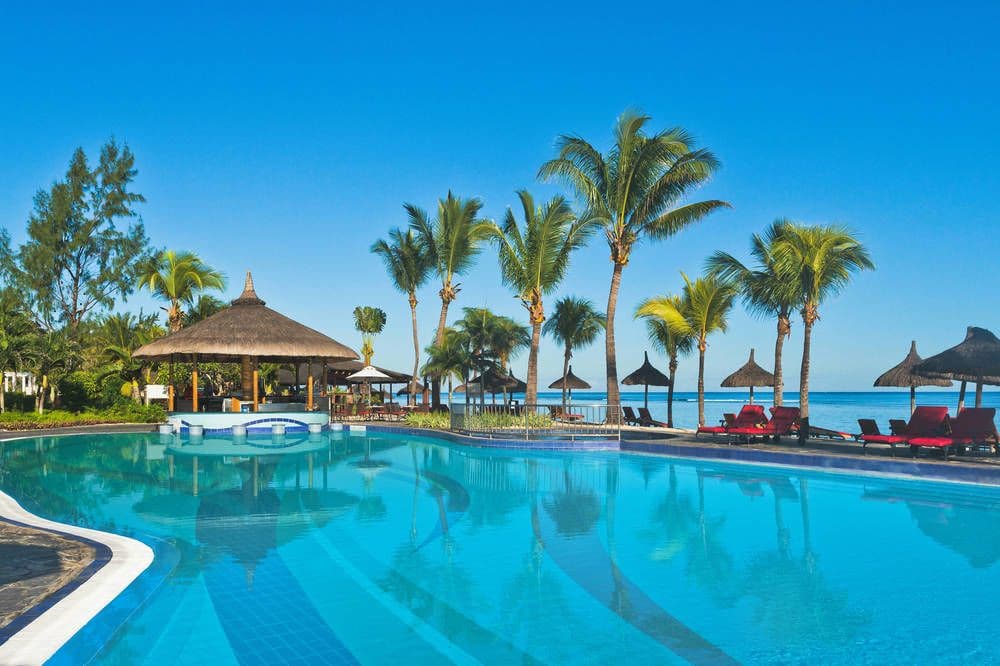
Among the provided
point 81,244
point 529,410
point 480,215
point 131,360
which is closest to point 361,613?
point 529,410

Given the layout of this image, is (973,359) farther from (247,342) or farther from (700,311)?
(247,342)

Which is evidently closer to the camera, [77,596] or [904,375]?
[77,596]

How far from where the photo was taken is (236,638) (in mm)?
4500

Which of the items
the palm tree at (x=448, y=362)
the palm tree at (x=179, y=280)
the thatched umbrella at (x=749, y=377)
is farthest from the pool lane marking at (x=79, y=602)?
the palm tree at (x=179, y=280)

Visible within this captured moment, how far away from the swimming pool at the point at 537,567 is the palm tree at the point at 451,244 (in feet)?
49.0

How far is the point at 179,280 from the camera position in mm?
28531

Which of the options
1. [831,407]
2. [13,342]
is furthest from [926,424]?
[831,407]

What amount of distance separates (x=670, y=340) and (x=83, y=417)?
19893 millimetres

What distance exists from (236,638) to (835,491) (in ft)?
30.5

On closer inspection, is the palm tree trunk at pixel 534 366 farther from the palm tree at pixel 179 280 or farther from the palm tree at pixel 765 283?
the palm tree at pixel 179 280

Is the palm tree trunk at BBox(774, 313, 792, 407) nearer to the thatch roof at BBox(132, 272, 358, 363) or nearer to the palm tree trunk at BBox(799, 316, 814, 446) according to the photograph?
the palm tree trunk at BBox(799, 316, 814, 446)

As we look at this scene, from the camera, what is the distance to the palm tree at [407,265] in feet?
96.2

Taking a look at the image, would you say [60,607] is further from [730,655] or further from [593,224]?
[593,224]

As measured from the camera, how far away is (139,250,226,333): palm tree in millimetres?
28453
